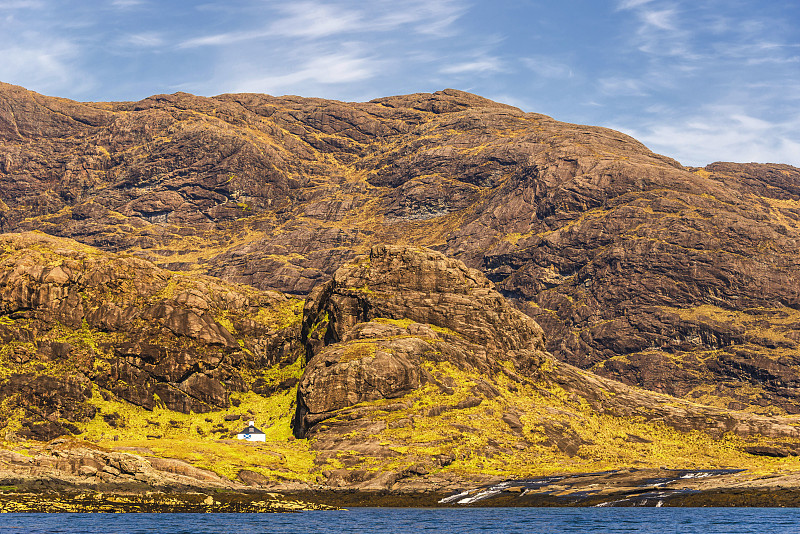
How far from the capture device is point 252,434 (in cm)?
18625

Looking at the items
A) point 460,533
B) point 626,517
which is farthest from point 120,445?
point 626,517

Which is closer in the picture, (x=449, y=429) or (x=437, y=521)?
(x=437, y=521)

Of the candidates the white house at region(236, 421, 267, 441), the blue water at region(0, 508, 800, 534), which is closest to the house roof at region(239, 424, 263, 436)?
the white house at region(236, 421, 267, 441)

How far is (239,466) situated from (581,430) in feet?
248

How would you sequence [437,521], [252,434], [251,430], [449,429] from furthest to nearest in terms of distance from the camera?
[251,430] < [252,434] < [449,429] < [437,521]

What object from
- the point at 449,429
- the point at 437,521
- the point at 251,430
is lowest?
the point at 437,521

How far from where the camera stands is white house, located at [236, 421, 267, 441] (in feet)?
608

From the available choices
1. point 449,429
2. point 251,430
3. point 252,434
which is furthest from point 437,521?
point 251,430

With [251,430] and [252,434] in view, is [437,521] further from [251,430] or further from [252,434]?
[251,430]

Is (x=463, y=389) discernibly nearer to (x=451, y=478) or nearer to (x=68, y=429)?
(x=451, y=478)

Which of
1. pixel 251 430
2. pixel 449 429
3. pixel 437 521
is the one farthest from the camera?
pixel 251 430

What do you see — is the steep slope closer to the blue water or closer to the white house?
the white house

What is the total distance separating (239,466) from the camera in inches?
6171

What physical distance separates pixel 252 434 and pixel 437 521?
74406 mm
